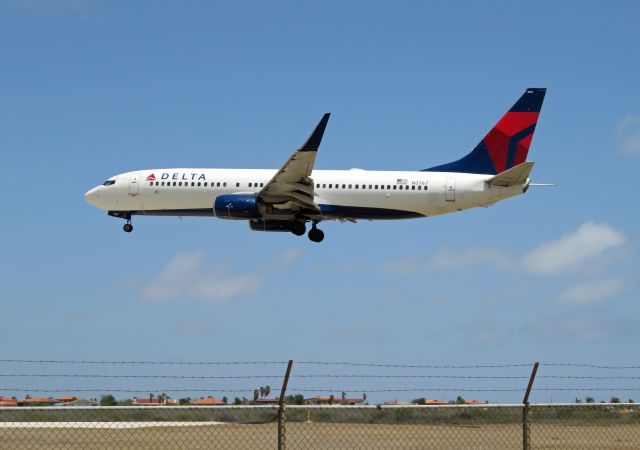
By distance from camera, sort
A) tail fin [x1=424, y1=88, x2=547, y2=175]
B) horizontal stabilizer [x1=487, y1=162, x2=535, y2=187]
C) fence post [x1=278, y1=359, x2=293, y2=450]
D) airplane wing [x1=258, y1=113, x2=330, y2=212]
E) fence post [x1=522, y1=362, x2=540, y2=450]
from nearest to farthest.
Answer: fence post [x1=278, y1=359, x2=293, y2=450] → fence post [x1=522, y1=362, x2=540, y2=450] → airplane wing [x1=258, y1=113, x2=330, y2=212] → horizontal stabilizer [x1=487, y1=162, x2=535, y2=187] → tail fin [x1=424, y1=88, x2=547, y2=175]

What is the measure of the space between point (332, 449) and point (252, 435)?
1564mm

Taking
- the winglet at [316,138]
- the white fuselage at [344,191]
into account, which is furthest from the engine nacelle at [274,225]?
the winglet at [316,138]

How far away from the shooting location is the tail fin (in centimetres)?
6081

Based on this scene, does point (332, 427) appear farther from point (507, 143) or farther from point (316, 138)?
point (507, 143)

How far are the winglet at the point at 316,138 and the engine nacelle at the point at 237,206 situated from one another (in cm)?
467

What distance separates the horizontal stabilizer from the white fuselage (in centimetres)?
36

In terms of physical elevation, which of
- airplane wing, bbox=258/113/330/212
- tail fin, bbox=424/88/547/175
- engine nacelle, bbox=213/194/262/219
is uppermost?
tail fin, bbox=424/88/547/175

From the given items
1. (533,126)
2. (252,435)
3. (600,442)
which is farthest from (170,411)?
(533,126)

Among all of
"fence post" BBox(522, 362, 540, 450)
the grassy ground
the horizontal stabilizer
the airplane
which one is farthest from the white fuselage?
"fence post" BBox(522, 362, 540, 450)

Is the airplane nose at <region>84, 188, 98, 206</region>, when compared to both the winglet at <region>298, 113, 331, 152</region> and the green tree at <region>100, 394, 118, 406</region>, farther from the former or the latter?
the green tree at <region>100, 394, 118, 406</region>

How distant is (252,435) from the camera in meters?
20.1

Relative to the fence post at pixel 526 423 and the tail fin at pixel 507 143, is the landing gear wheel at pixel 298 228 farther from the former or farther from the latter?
the fence post at pixel 526 423

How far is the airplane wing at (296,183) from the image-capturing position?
53156 millimetres

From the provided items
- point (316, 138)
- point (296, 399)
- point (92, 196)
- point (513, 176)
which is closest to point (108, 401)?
point (296, 399)
